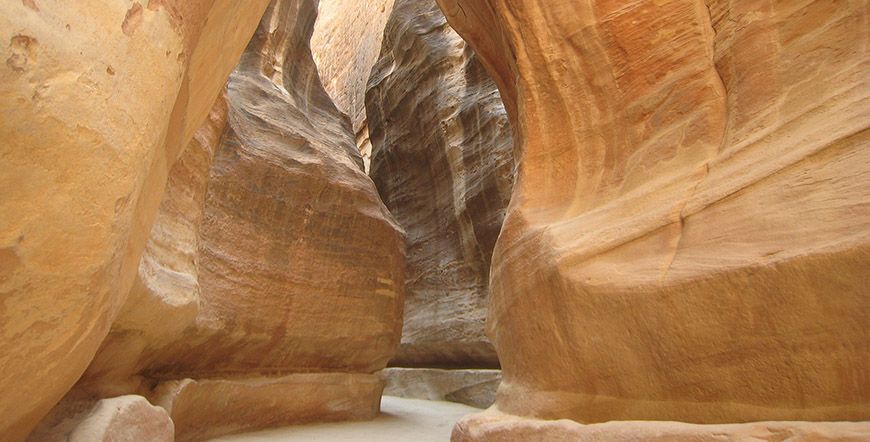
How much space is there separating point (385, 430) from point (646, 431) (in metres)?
3.36

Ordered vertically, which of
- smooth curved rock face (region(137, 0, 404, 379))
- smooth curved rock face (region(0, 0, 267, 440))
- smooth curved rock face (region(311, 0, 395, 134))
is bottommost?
smooth curved rock face (region(0, 0, 267, 440))

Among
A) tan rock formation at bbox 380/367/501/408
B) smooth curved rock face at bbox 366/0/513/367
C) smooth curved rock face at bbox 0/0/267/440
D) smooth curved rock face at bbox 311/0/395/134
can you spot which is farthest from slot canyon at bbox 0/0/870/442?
smooth curved rock face at bbox 311/0/395/134

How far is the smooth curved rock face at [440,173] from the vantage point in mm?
7621

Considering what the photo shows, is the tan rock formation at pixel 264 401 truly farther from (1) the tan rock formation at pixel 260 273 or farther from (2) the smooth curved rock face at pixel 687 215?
(2) the smooth curved rock face at pixel 687 215

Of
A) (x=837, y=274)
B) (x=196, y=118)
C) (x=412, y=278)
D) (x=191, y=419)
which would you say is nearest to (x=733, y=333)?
(x=837, y=274)

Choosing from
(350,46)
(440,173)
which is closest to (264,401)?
(440,173)

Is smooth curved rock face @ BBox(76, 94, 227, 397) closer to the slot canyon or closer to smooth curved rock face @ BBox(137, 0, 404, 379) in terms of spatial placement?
the slot canyon

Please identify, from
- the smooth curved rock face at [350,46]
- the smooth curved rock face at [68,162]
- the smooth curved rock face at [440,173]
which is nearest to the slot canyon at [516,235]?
the smooth curved rock face at [68,162]

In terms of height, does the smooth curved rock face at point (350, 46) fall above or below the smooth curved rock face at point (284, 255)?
above

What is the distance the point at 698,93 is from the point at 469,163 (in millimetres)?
5206

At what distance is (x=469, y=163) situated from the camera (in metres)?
8.07

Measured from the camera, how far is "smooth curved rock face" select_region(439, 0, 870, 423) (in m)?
2.00

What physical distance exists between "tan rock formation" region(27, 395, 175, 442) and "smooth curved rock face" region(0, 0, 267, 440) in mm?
291

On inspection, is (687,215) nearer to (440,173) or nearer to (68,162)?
(68,162)
